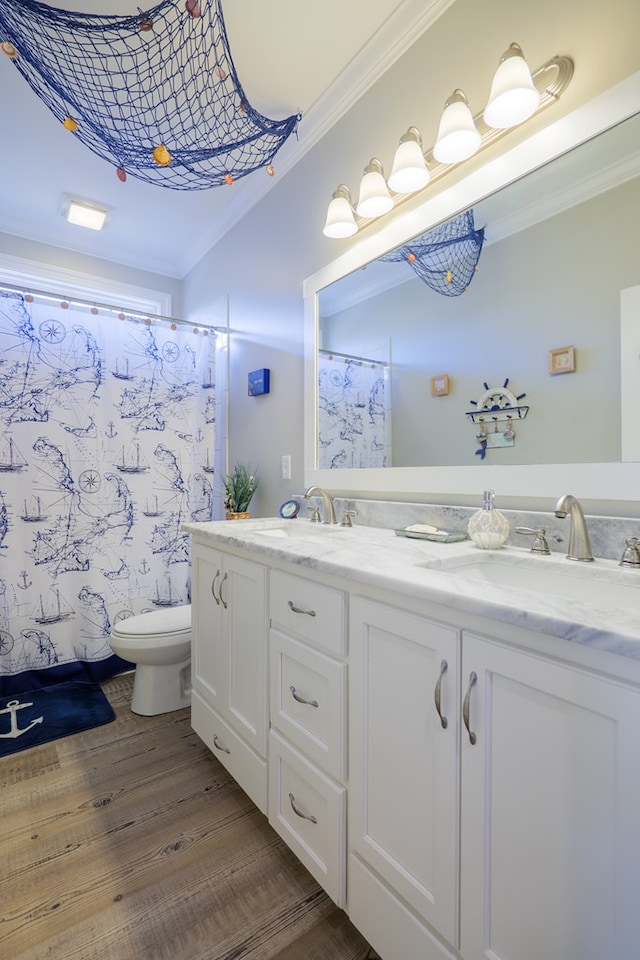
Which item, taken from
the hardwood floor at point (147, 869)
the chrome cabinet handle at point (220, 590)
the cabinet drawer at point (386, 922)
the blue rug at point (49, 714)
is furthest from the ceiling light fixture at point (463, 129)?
the blue rug at point (49, 714)

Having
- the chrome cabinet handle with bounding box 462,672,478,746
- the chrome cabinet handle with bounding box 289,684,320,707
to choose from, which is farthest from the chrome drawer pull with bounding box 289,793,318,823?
the chrome cabinet handle with bounding box 462,672,478,746

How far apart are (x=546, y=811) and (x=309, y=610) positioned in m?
0.61

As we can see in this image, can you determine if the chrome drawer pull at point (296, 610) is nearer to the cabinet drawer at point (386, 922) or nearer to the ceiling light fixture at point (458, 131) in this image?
the cabinet drawer at point (386, 922)

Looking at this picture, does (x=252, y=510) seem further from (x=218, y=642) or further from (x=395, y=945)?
(x=395, y=945)

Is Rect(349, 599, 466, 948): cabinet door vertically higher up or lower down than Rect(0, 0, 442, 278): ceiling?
lower down

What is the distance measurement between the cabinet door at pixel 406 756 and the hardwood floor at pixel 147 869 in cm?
26

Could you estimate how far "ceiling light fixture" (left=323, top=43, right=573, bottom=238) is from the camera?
1072 millimetres

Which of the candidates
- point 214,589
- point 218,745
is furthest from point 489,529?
point 218,745

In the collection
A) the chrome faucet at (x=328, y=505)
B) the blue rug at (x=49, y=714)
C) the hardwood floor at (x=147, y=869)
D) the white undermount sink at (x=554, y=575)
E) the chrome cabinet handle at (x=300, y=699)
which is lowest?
the hardwood floor at (x=147, y=869)

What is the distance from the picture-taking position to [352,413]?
5.89 ft

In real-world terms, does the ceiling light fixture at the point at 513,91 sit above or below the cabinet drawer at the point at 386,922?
above

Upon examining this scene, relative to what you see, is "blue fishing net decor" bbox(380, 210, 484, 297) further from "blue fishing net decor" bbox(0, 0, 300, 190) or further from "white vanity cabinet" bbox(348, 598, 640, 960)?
"white vanity cabinet" bbox(348, 598, 640, 960)

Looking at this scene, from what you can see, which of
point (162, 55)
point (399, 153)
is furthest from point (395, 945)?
point (162, 55)

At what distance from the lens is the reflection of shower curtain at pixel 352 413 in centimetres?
165
